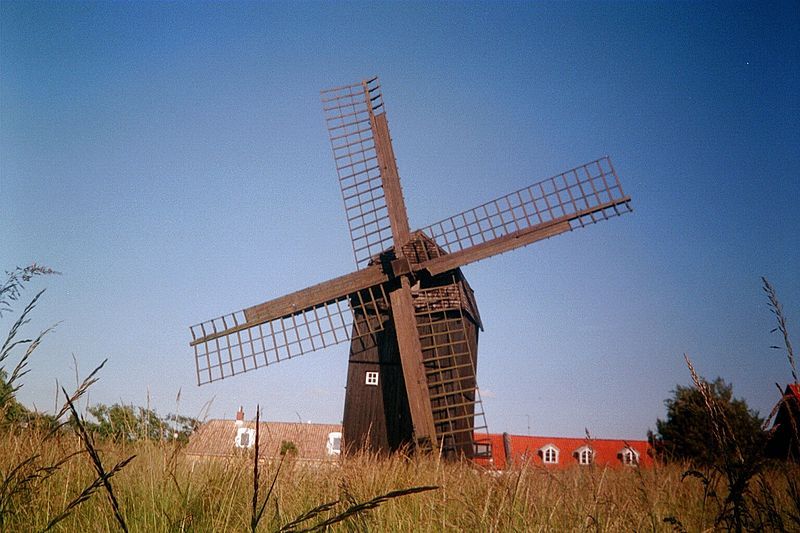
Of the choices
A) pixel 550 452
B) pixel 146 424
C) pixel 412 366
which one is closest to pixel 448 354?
pixel 412 366

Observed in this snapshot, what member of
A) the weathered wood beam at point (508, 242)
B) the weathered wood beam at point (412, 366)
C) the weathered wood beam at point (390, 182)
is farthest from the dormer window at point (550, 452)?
the weathered wood beam at point (390, 182)

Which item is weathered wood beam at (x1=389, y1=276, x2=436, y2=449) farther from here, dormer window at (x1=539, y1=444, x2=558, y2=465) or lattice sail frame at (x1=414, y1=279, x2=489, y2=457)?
dormer window at (x1=539, y1=444, x2=558, y2=465)

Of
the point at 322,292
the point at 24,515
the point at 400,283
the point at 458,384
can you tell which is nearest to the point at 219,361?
the point at 322,292

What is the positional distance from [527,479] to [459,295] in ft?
38.8

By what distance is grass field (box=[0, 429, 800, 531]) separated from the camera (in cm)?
276

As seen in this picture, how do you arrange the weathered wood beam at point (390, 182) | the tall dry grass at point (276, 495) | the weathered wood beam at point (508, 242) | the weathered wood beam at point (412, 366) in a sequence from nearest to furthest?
the tall dry grass at point (276, 495)
the weathered wood beam at point (412, 366)
the weathered wood beam at point (508, 242)
the weathered wood beam at point (390, 182)

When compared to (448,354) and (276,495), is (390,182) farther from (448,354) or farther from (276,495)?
(276,495)

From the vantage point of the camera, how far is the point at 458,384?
13.9m

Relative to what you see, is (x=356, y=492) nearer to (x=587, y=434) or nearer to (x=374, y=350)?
(x=587, y=434)

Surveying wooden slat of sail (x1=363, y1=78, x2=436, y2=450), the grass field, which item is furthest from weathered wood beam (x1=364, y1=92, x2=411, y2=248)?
the grass field

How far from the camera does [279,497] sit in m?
2.60

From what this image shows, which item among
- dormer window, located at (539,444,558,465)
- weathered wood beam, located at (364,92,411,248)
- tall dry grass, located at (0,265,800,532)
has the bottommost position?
dormer window, located at (539,444,558,465)

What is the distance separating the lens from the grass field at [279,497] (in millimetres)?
2760

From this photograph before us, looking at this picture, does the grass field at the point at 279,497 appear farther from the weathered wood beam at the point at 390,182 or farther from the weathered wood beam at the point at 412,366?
the weathered wood beam at the point at 390,182
